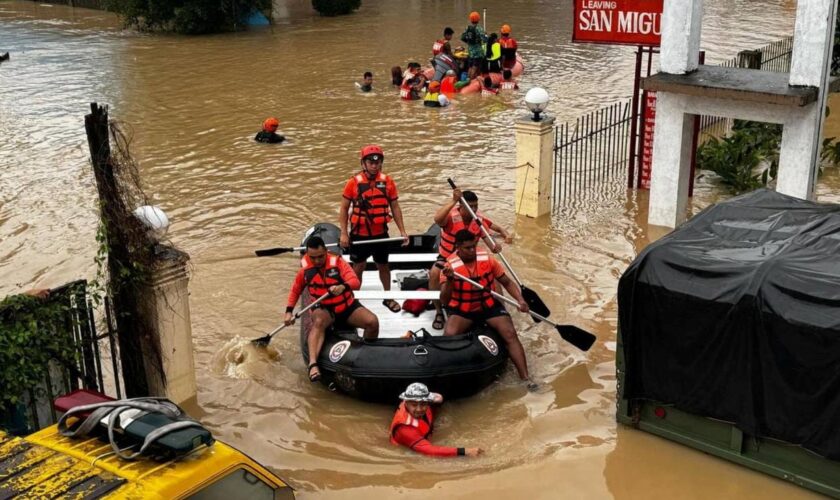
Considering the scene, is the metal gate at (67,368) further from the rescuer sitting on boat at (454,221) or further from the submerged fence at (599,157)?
the submerged fence at (599,157)

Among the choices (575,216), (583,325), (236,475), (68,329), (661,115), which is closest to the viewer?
(236,475)

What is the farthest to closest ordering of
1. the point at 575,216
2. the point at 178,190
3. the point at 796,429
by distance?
1. the point at 178,190
2. the point at 575,216
3. the point at 796,429

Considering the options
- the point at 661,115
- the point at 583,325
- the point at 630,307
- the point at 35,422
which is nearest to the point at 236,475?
the point at 35,422

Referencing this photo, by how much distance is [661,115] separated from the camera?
1330 centimetres

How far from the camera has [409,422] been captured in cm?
823

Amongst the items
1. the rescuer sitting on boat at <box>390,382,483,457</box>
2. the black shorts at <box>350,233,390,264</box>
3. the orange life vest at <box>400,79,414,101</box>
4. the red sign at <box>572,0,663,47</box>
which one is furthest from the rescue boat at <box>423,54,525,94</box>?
the rescuer sitting on boat at <box>390,382,483,457</box>

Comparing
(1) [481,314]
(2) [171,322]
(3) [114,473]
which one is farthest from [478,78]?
(3) [114,473]

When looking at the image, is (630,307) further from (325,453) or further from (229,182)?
(229,182)

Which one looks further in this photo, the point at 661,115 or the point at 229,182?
the point at 229,182

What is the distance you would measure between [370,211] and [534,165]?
167 inches

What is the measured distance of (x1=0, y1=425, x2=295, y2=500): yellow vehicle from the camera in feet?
16.0

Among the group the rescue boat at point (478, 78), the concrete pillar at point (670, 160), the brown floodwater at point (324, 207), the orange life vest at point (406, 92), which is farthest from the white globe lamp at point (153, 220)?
the rescue boat at point (478, 78)

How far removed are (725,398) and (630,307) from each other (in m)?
1.10

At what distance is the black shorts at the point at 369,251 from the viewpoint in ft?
35.6
